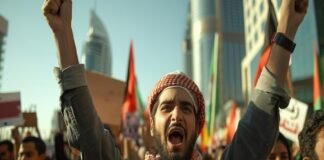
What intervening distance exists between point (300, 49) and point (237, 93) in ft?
296

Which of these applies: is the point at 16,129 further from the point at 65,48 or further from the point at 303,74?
the point at 303,74

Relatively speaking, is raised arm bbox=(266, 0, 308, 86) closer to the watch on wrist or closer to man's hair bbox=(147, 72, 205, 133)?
the watch on wrist

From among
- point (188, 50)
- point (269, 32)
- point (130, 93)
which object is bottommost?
point (130, 93)

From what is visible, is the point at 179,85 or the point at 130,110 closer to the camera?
the point at 179,85

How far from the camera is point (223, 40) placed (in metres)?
125

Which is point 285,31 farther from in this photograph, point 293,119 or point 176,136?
point 293,119

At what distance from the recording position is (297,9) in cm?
153

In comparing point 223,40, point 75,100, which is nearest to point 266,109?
point 75,100

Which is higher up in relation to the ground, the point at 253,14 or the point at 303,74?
the point at 253,14

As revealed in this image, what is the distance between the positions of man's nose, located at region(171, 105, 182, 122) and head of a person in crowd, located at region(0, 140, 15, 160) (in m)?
4.18

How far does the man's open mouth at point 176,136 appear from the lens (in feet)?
4.97

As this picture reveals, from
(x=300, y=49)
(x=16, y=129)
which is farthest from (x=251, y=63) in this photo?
(x=16, y=129)

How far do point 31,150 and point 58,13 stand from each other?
2.93 metres

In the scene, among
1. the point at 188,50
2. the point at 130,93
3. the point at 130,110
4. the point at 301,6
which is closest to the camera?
the point at 301,6
